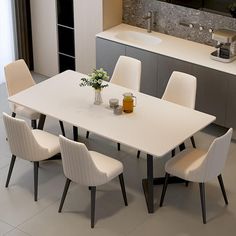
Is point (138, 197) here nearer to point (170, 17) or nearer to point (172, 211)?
point (172, 211)

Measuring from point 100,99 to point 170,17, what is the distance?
1914mm

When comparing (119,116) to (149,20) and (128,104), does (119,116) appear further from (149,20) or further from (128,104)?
(149,20)

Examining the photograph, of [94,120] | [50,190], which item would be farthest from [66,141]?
[50,190]

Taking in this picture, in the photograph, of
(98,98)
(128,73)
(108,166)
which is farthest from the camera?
(128,73)

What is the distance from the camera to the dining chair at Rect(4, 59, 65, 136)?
21.1 feet

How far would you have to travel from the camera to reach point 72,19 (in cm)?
770

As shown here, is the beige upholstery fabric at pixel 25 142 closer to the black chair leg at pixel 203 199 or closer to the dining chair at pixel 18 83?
the dining chair at pixel 18 83

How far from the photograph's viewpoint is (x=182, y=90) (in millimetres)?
6180

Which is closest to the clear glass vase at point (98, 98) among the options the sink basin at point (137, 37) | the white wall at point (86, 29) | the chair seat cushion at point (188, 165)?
the chair seat cushion at point (188, 165)

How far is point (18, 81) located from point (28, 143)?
122 cm

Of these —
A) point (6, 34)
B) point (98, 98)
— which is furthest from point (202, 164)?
point (6, 34)

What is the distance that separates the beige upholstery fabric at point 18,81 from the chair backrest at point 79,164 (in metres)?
1.28

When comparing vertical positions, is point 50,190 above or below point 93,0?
below

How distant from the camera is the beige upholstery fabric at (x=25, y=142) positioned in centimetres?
546
